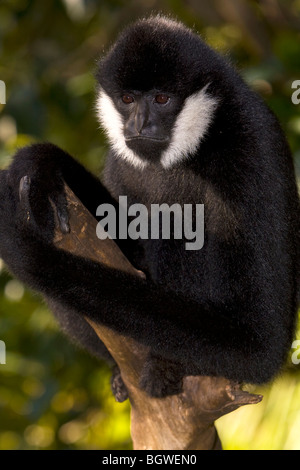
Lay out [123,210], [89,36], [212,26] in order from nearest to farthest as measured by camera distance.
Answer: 1. [123,210]
2. [212,26]
3. [89,36]

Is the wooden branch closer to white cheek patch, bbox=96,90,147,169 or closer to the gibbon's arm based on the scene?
the gibbon's arm

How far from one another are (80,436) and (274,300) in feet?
10.7

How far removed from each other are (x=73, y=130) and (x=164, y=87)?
129 inches

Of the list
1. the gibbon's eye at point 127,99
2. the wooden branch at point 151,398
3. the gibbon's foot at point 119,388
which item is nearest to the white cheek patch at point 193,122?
the gibbon's eye at point 127,99

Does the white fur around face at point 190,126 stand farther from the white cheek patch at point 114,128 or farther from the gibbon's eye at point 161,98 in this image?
the white cheek patch at point 114,128

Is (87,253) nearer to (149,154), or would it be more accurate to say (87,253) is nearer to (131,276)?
(131,276)

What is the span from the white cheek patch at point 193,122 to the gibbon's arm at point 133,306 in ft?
2.16

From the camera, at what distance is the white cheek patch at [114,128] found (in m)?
3.23

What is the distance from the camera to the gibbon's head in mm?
2949

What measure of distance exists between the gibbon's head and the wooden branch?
20.2 inches

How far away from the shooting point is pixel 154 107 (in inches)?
119

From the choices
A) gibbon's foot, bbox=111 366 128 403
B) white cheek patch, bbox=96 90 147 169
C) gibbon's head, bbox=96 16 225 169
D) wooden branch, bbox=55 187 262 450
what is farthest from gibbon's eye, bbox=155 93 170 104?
gibbon's foot, bbox=111 366 128 403

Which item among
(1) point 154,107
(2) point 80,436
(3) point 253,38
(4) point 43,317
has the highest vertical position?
(3) point 253,38

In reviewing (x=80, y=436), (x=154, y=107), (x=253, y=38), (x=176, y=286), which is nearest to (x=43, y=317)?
(x=80, y=436)
